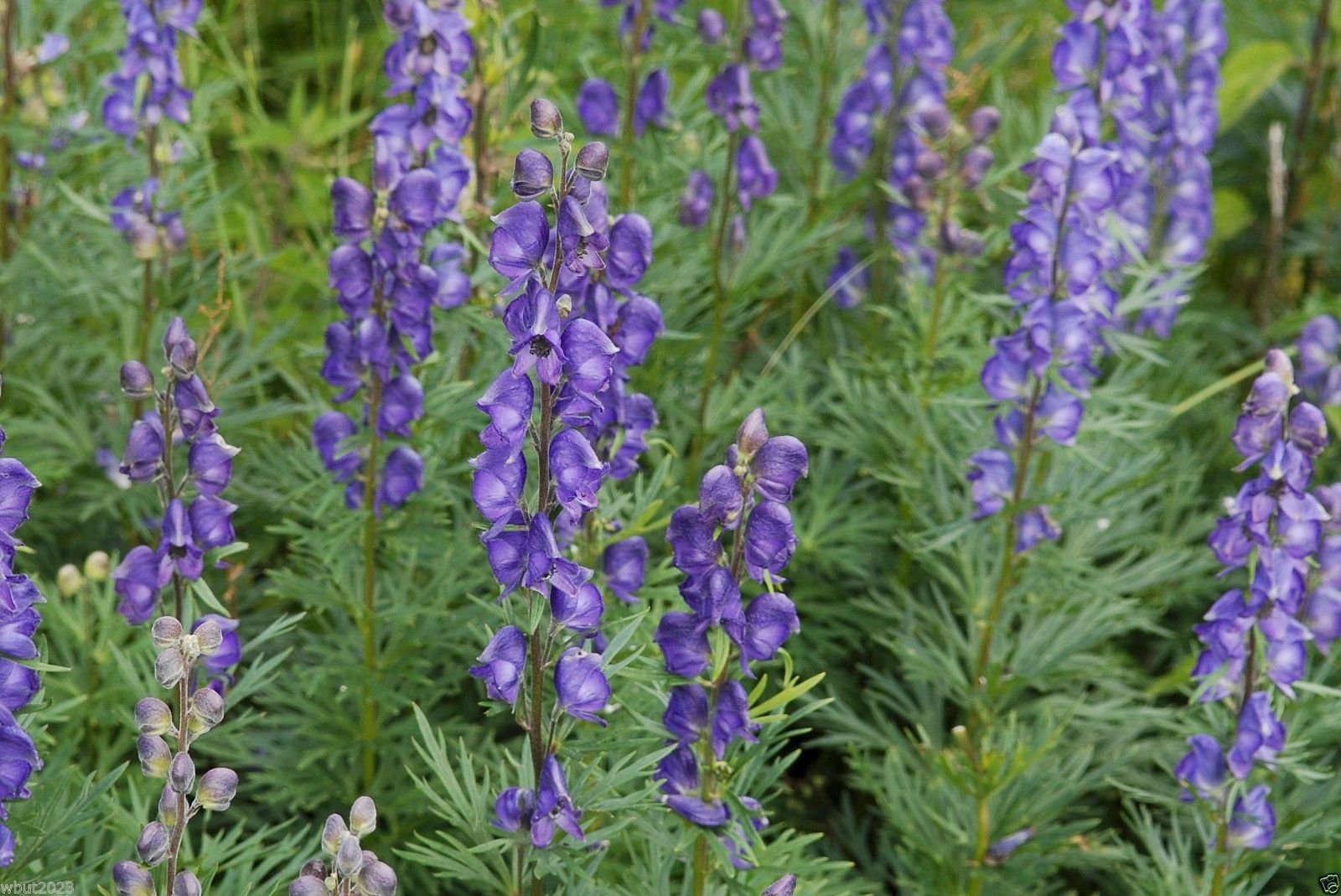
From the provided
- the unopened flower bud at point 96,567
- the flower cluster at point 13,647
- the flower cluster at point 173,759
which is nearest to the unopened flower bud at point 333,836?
the flower cluster at point 173,759

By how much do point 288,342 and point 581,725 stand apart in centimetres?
183

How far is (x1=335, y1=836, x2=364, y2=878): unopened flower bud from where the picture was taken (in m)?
1.67

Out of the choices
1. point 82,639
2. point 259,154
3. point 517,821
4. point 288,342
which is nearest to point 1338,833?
point 517,821

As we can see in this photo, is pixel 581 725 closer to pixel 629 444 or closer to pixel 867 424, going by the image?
pixel 629 444

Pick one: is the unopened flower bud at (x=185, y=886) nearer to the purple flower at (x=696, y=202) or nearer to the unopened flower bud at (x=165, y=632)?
the unopened flower bud at (x=165, y=632)

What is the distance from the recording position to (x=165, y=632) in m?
1.75

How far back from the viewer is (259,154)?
511cm

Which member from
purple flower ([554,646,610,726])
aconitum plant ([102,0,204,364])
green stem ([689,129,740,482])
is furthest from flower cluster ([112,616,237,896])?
green stem ([689,129,740,482])

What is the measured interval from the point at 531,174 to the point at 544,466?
1.14 ft

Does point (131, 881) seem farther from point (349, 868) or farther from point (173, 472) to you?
point (173, 472)

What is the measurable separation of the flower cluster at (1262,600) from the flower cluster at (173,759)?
150cm

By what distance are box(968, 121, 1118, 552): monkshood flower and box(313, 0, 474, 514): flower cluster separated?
1.00m

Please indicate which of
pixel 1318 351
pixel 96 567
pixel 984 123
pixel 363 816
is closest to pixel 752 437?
pixel 363 816

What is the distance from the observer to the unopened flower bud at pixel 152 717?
5.83ft
